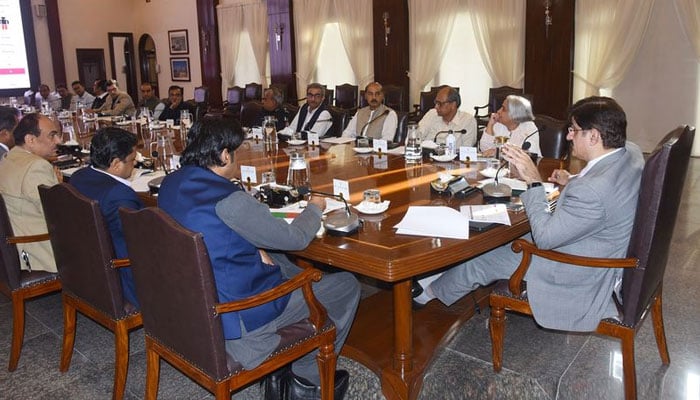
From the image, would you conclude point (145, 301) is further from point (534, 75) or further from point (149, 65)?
point (149, 65)

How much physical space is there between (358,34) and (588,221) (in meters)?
8.04

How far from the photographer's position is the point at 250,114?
614 cm

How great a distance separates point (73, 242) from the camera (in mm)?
2133

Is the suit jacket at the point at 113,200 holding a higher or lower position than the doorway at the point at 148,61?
lower

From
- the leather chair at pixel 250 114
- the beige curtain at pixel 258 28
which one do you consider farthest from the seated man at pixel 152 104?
the beige curtain at pixel 258 28

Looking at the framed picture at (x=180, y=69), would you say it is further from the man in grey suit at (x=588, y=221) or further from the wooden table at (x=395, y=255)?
the man in grey suit at (x=588, y=221)

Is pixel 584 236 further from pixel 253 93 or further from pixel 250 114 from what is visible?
pixel 253 93

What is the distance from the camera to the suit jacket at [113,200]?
2.15 m

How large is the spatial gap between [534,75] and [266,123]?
4.72 meters

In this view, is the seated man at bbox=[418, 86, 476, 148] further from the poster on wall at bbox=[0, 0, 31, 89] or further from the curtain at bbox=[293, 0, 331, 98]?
the poster on wall at bbox=[0, 0, 31, 89]

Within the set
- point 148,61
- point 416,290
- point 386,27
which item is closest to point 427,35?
point 386,27

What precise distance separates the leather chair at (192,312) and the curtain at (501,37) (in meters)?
6.67

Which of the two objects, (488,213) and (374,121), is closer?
(488,213)

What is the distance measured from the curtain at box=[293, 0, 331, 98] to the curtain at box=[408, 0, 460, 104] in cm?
183
